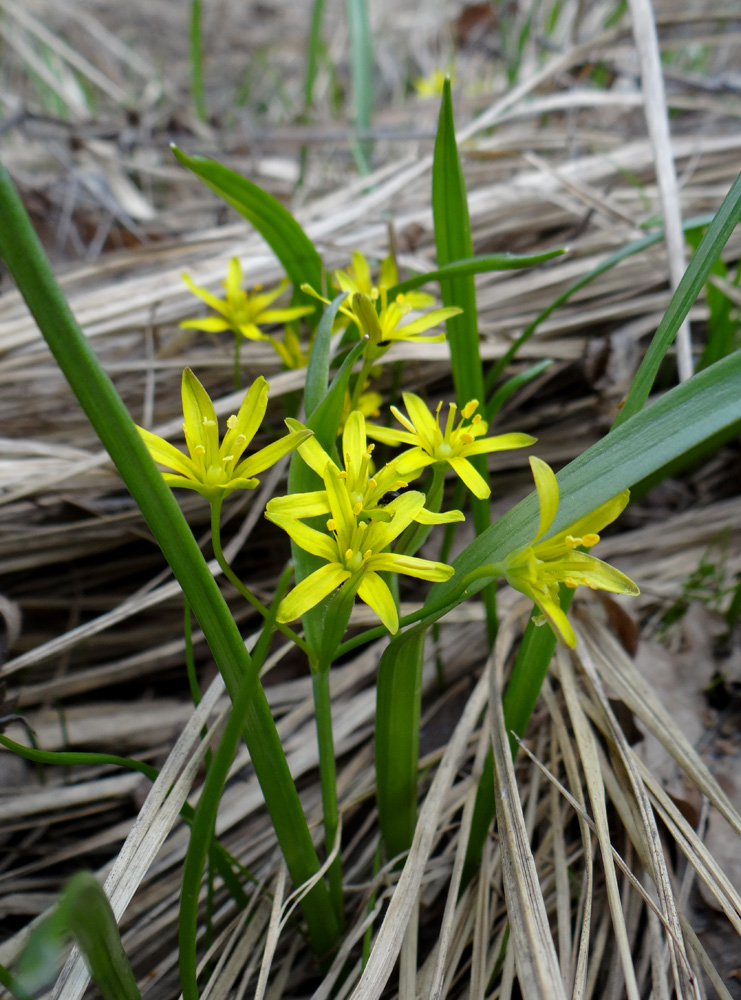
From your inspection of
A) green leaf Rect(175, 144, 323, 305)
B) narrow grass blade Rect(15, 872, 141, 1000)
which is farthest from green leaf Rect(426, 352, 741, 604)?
green leaf Rect(175, 144, 323, 305)

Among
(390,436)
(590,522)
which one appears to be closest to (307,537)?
(390,436)

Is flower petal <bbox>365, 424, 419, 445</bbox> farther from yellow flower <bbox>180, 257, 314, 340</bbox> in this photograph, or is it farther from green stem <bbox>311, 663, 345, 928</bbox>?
yellow flower <bbox>180, 257, 314, 340</bbox>

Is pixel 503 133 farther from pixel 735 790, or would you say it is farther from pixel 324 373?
pixel 735 790

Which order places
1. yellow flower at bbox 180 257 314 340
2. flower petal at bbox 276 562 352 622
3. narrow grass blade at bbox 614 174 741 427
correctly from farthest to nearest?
yellow flower at bbox 180 257 314 340 → narrow grass blade at bbox 614 174 741 427 → flower petal at bbox 276 562 352 622

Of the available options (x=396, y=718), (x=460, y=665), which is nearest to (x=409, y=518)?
(x=396, y=718)

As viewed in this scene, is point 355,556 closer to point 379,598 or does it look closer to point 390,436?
point 379,598

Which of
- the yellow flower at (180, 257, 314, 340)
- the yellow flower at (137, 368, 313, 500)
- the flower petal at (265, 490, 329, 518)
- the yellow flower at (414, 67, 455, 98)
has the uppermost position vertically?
the yellow flower at (414, 67, 455, 98)

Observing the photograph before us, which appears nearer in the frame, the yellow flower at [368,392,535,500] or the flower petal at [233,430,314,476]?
the flower petal at [233,430,314,476]
